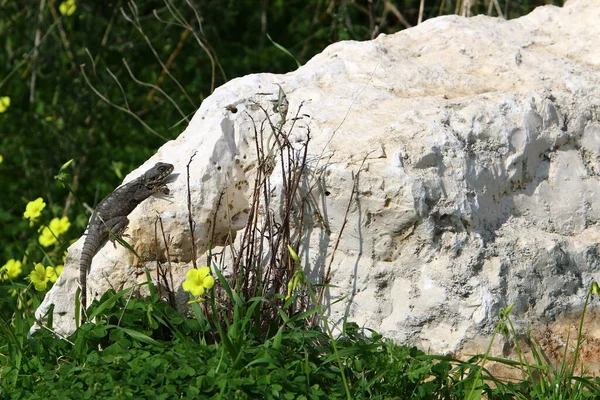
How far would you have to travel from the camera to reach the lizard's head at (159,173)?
4.19m

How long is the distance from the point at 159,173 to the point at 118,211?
346mm

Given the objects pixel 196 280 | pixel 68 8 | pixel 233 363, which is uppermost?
pixel 68 8

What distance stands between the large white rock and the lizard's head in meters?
0.08

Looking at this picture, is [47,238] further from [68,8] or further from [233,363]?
[68,8]

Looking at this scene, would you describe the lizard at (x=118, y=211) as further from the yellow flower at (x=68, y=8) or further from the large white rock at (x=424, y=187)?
the yellow flower at (x=68, y=8)

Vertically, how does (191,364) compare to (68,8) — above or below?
below

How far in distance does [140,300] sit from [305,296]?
795mm

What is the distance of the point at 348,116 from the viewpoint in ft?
14.1

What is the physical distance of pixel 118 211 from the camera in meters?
4.35

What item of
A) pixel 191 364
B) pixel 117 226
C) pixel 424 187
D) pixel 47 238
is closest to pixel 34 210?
pixel 47 238

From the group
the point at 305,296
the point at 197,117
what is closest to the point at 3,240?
the point at 197,117

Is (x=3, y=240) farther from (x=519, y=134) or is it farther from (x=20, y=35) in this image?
(x=519, y=134)

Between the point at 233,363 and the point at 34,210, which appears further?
the point at 34,210

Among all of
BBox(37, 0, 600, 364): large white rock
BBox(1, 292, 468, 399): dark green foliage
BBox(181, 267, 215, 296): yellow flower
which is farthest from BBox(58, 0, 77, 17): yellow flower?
BBox(181, 267, 215, 296): yellow flower
